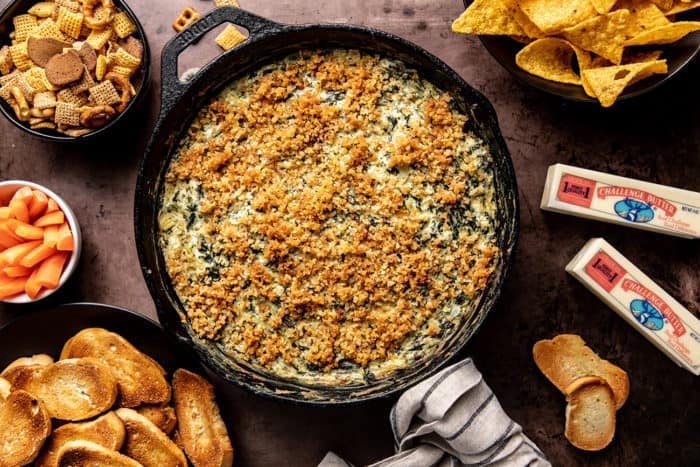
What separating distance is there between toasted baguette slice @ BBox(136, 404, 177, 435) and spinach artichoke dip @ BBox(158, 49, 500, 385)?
336mm

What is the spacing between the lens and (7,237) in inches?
93.3

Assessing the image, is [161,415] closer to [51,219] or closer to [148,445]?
[148,445]

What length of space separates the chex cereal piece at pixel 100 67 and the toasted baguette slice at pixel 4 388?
1.08 meters

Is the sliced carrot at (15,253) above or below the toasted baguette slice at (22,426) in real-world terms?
above

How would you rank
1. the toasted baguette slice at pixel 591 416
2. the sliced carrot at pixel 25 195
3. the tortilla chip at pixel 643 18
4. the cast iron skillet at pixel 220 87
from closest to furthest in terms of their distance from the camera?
the cast iron skillet at pixel 220 87 < the tortilla chip at pixel 643 18 < the sliced carrot at pixel 25 195 < the toasted baguette slice at pixel 591 416

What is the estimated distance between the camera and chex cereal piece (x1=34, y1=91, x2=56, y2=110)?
7.82ft

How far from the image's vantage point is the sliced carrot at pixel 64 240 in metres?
2.36

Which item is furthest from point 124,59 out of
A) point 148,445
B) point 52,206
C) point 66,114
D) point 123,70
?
point 148,445

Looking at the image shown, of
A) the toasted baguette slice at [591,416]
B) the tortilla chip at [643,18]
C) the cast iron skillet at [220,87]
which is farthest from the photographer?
the toasted baguette slice at [591,416]

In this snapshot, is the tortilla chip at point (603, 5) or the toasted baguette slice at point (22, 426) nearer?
the tortilla chip at point (603, 5)

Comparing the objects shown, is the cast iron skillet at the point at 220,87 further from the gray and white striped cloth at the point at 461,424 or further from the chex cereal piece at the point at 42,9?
the chex cereal piece at the point at 42,9

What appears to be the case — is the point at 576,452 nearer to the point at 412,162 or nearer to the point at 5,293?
the point at 412,162

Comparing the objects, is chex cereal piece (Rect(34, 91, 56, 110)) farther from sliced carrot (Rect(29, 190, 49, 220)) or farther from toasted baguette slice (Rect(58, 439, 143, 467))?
toasted baguette slice (Rect(58, 439, 143, 467))

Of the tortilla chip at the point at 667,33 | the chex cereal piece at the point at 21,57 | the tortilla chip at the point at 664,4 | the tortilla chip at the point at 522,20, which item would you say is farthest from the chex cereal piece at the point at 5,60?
the tortilla chip at the point at 664,4
